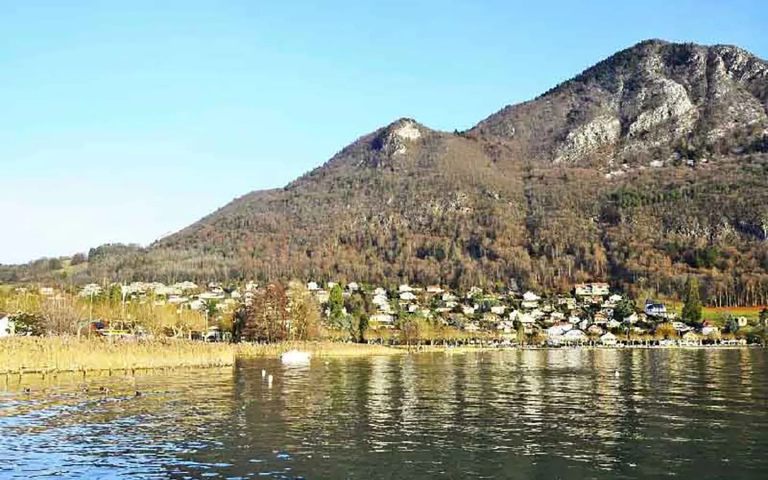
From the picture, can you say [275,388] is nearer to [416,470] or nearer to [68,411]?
[68,411]

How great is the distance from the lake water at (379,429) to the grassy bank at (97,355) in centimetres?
208

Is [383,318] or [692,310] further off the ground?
[692,310]

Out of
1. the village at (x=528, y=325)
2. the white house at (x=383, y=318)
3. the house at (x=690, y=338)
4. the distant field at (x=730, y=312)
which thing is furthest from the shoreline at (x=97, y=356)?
the distant field at (x=730, y=312)

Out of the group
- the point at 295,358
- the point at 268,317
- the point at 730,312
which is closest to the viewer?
the point at 295,358

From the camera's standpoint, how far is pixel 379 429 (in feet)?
113

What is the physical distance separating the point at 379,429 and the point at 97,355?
3470 cm

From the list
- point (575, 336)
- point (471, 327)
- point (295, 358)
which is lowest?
point (575, 336)

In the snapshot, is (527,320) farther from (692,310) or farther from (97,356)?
(97,356)

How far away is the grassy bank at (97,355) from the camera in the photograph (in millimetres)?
56000

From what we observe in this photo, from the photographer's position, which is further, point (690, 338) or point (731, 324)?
point (731, 324)

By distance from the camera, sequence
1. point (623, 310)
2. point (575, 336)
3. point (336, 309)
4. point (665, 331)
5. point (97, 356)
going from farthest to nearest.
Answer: point (623, 310) < point (575, 336) < point (665, 331) < point (336, 309) < point (97, 356)

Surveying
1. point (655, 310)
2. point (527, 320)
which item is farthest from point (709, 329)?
point (527, 320)

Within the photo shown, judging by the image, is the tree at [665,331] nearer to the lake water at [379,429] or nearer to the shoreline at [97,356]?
the lake water at [379,429]

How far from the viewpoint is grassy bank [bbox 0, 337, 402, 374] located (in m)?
56.0
